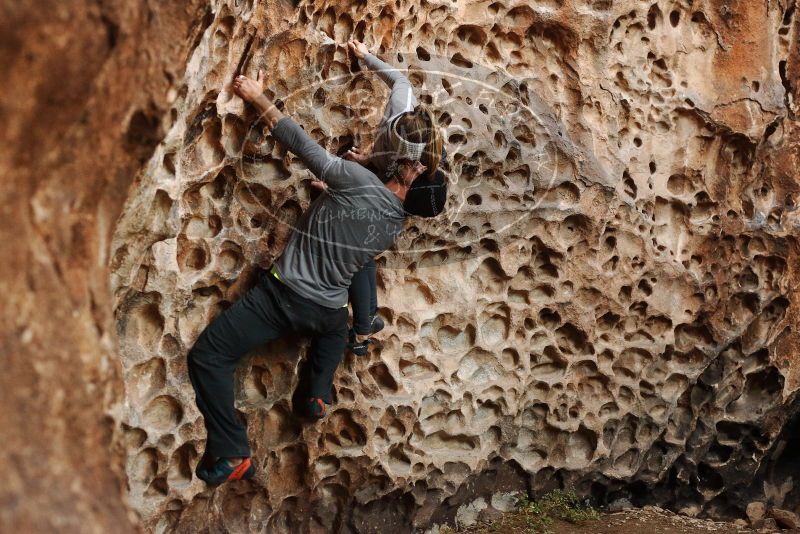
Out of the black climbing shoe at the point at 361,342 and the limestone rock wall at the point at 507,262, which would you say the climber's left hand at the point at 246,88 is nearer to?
the limestone rock wall at the point at 507,262

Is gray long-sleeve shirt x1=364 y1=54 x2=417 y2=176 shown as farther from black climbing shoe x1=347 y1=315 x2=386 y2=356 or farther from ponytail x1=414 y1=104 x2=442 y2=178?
black climbing shoe x1=347 y1=315 x2=386 y2=356

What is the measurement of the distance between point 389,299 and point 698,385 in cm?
217

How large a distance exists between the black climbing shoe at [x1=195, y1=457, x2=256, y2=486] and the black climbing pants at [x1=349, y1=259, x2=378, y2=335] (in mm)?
780

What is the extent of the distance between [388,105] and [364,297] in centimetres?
86

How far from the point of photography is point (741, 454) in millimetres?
5773

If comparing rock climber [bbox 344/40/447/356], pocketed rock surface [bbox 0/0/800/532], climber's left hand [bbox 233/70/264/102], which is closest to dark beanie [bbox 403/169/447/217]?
rock climber [bbox 344/40/447/356]

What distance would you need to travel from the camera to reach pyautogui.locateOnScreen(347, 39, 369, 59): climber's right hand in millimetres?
4066

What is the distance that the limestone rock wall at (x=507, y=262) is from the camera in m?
3.87

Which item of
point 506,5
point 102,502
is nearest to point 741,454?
point 506,5

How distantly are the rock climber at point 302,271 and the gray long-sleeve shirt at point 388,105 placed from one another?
0.07 metres

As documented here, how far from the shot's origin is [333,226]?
3.76 meters

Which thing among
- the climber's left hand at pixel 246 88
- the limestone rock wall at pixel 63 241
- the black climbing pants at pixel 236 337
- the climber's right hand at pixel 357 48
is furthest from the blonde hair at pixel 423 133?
the limestone rock wall at pixel 63 241

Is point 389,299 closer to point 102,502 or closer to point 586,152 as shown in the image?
point 586,152

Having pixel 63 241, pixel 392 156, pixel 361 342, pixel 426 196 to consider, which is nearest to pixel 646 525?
pixel 361 342
